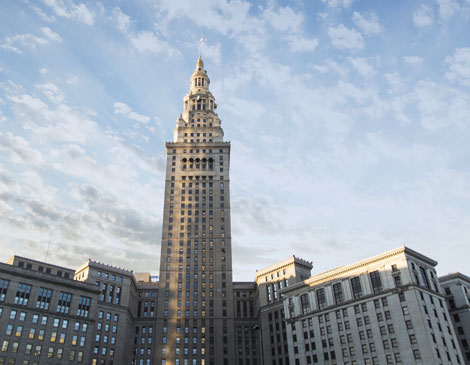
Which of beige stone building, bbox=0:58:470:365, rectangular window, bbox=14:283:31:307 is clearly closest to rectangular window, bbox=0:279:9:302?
beige stone building, bbox=0:58:470:365

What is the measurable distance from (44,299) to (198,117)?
316 ft

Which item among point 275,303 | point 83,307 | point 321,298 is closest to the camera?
point 321,298

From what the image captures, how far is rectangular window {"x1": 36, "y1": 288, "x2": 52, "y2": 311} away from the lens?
106125mm

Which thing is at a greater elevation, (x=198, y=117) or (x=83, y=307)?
(x=198, y=117)

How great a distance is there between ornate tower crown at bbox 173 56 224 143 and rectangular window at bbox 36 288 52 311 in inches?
3115

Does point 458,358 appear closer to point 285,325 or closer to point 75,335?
point 285,325

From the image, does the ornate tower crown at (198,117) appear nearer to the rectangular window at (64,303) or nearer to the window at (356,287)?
the rectangular window at (64,303)

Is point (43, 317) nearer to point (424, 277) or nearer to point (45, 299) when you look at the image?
point (45, 299)

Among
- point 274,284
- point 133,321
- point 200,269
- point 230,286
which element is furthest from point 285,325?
point 133,321

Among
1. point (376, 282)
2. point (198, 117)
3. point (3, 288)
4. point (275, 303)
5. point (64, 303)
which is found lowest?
point (376, 282)

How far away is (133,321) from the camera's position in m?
135

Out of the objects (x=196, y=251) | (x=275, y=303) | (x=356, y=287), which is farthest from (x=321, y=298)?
(x=196, y=251)

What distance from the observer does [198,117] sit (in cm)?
17975

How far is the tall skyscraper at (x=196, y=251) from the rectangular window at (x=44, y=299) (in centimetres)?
3645
